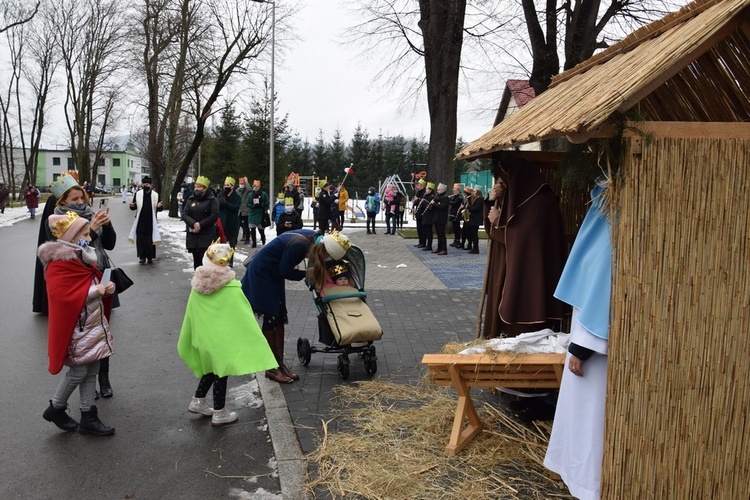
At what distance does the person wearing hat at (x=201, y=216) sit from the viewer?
468 inches

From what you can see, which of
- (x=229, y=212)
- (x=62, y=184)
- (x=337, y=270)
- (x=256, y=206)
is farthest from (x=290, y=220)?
(x=337, y=270)

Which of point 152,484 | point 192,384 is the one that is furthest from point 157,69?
point 152,484

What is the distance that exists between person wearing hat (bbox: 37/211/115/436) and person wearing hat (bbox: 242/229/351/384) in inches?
60.2

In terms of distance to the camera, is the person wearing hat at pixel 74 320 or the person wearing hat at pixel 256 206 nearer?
the person wearing hat at pixel 74 320

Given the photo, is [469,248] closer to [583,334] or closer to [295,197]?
[295,197]

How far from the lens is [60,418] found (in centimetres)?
520

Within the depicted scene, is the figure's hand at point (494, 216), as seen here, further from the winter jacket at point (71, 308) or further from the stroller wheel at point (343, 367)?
the winter jacket at point (71, 308)

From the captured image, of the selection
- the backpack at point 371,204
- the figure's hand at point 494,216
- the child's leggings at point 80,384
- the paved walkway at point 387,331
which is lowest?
the paved walkway at point 387,331

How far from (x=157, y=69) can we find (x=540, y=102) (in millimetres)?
32982

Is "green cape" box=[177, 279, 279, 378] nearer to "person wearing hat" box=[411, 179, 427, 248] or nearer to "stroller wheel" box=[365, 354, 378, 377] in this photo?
"stroller wheel" box=[365, 354, 378, 377]

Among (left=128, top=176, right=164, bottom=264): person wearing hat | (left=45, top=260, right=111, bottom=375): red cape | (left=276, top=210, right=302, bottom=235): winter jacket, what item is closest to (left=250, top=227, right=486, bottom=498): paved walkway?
(left=45, top=260, right=111, bottom=375): red cape

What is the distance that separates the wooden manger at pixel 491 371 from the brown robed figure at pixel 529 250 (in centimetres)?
79

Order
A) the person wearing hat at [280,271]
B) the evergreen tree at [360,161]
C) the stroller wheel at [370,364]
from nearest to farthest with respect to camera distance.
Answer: the person wearing hat at [280,271] < the stroller wheel at [370,364] < the evergreen tree at [360,161]

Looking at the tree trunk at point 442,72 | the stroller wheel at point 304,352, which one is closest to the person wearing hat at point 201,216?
the stroller wheel at point 304,352
